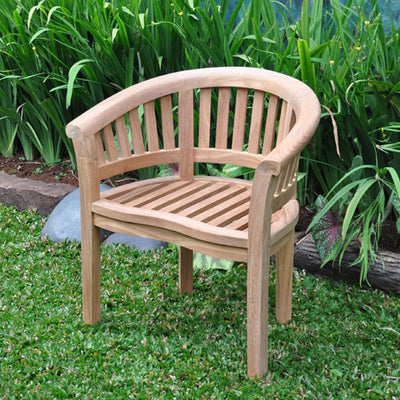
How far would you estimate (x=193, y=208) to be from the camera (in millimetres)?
2445

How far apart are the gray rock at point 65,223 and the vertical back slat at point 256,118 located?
127 centimetres

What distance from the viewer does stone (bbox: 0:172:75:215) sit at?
12.7 feet

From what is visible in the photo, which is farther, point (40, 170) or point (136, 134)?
point (40, 170)

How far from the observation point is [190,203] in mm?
2521

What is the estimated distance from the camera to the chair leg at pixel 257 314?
2.19 metres

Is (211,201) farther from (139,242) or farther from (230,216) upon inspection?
(139,242)

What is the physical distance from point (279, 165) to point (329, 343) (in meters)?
0.91

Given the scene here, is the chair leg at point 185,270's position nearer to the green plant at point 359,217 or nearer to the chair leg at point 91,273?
the chair leg at point 91,273

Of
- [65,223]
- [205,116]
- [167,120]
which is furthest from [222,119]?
[65,223]

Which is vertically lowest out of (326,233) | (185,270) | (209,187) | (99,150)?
(185,270)

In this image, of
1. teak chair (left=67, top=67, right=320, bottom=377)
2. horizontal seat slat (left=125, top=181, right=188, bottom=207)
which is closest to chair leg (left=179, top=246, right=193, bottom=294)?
teak chair (left=67, top=67, right=320, bottom=377)

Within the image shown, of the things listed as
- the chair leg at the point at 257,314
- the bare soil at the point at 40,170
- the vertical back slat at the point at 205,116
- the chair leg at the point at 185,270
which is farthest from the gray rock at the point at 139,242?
the chair leg at the point at 257,314

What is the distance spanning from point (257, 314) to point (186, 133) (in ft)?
2.74

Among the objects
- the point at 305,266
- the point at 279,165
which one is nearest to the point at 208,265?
the point at 305,266
